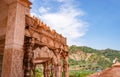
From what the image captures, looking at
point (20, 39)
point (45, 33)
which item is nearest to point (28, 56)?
point (20, 39)

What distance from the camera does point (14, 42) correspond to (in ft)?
21.5

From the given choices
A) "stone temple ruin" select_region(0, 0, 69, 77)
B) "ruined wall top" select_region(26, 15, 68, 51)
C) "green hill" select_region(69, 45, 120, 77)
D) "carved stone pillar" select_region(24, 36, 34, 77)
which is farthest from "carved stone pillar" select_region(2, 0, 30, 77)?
"green hill" select_region(69, 45, 120, 77)

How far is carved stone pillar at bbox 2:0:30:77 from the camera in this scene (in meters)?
6.41

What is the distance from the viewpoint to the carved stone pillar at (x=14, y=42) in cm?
641

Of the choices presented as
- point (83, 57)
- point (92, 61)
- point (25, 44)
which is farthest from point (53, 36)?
point (83, 57)

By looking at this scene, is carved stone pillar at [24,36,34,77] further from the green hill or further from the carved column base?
the green hill

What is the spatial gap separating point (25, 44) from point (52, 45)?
3.05 meters

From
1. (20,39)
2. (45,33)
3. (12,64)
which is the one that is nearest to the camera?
(12,64)

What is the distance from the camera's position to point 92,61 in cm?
5141

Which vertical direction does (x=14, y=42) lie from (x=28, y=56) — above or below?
above

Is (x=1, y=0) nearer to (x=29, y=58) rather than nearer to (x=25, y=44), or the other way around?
(x=25, y=44)

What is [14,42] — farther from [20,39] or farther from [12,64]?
[12,64]

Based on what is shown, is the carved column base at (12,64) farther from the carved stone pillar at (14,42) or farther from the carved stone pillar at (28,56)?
the carved stone pillar at (28,56)

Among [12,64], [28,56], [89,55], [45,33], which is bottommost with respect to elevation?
[12,64]
